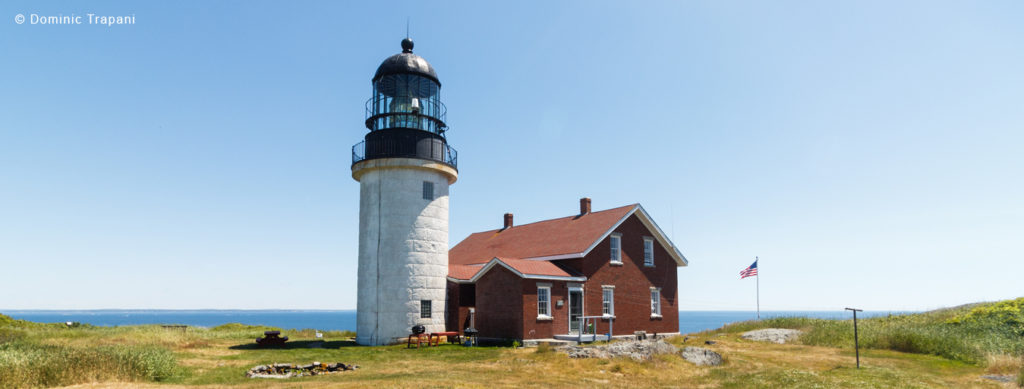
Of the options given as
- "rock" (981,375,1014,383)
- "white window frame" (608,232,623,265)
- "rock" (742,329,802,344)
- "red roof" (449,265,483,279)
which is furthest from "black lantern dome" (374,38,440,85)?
"rock" (981,375,1014,383)

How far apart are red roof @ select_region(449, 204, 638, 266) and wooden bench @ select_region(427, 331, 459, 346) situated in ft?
10.5

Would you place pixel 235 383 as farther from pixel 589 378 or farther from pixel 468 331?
pixel 468 331

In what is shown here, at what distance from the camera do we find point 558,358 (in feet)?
60.0

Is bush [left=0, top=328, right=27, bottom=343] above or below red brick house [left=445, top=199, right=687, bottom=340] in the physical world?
below

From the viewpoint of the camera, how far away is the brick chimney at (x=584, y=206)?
31.9m

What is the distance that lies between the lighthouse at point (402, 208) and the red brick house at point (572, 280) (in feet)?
6.15

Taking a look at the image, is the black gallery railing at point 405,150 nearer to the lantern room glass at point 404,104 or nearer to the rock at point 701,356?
the lantern room glass at point 404,104

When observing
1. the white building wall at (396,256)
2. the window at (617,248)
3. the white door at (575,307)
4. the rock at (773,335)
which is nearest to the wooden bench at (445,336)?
the white building wall at (396,256)

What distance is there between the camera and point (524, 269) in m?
24.5

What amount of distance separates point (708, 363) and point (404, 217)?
43.0 feet

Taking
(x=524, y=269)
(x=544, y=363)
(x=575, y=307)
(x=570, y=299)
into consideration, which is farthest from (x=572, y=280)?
(x=544, y=363)

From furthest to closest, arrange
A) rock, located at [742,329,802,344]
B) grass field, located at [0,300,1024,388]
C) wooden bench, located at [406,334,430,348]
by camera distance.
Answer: rock, located at [742,329,802,344]
wooden bench, located at [406,334,430,348]
grass field, located at [0,300,1024,388]

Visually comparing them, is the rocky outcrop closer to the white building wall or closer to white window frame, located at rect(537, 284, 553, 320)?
white window frame, located at rect(537, 284, 553, 320)

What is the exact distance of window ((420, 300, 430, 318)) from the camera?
25.9m
